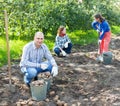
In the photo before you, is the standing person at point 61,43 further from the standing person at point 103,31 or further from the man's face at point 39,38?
the man's face at point 39,38

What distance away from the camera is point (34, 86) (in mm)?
6395

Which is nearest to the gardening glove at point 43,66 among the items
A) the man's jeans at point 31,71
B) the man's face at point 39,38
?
the man's jeans at point 31,71

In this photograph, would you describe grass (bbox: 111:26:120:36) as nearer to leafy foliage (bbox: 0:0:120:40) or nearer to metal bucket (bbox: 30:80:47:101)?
leafy foliage (bbox: 0:0:120:40)

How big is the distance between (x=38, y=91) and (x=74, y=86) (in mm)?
1272

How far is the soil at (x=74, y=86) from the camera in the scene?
6484 millimetres

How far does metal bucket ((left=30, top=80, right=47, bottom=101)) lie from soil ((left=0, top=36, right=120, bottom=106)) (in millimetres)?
98

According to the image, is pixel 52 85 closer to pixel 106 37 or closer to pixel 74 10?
pixel 106 37

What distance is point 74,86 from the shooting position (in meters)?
7.41

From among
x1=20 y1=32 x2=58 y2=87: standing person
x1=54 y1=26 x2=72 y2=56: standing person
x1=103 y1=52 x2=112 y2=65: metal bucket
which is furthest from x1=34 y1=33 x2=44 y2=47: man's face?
x1=54 y1=26 x2=72 y2=56: standing person

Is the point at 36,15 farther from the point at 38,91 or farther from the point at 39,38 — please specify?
the point at 38,91

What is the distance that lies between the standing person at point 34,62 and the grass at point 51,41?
233cm

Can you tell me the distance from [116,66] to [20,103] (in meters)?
3.82

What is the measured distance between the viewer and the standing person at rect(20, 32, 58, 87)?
22.3ft

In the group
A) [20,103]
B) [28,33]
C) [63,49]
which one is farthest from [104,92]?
[28,33]
